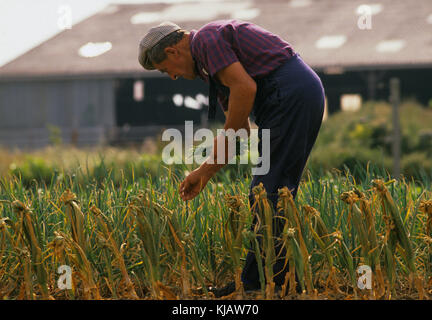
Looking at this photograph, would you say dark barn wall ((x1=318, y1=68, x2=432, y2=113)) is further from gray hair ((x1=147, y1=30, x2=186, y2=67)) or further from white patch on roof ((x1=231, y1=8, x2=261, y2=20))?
gray hair ((x1=147, y1=30, x2=186, y2=67))

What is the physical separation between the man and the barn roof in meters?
16.2

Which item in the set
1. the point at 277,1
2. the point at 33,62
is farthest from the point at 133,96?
the point at 277,1

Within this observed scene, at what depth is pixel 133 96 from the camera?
22.6 meters

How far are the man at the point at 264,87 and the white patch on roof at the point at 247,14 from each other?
20.4 m

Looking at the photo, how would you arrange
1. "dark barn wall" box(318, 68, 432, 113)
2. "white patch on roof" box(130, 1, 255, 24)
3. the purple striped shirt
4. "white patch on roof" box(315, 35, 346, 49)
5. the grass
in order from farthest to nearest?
"white patch on roof" box(130, 1, 255, 24) < "white patch on roof" box(315, 35, 346, 49) < "dark barn wall" box(318, 68, 432, 113) < the purple striped shirt < the grass

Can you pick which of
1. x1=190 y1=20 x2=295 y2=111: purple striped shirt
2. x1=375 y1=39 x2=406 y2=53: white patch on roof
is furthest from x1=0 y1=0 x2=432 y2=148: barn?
x1=190 y1=20 x2=295 y2=111: purple striped shirt

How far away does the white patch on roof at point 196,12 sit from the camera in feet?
77.9

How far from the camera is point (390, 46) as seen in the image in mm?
19828

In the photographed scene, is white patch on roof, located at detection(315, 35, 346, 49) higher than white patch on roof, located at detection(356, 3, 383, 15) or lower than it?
lower

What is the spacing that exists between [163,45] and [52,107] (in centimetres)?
2003

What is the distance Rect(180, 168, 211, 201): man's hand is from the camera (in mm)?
3158

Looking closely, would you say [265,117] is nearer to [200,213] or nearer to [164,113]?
[200,213]

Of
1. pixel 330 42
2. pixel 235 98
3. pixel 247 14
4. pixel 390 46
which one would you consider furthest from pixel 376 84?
pixel 235 98

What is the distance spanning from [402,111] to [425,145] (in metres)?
2.90
